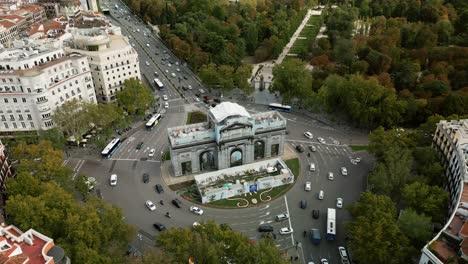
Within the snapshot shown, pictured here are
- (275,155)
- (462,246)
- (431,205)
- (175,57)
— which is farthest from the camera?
(175,57)

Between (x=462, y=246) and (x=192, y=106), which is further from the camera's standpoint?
(x=192, y=106)

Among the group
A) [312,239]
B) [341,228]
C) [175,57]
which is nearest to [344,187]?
[341,228]

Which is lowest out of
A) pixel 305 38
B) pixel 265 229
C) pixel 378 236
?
pixel 265 229

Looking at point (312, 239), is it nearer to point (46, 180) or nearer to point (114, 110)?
point (46, 180)

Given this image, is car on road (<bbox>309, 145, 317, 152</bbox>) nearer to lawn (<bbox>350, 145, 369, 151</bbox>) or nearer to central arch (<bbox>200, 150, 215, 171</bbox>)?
lawn (<bbox>350, 145, 369, 151</bbox>)

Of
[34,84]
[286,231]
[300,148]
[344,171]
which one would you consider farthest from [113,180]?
[344,171]

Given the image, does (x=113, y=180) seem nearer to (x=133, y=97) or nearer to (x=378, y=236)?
(x=133, y=97)
